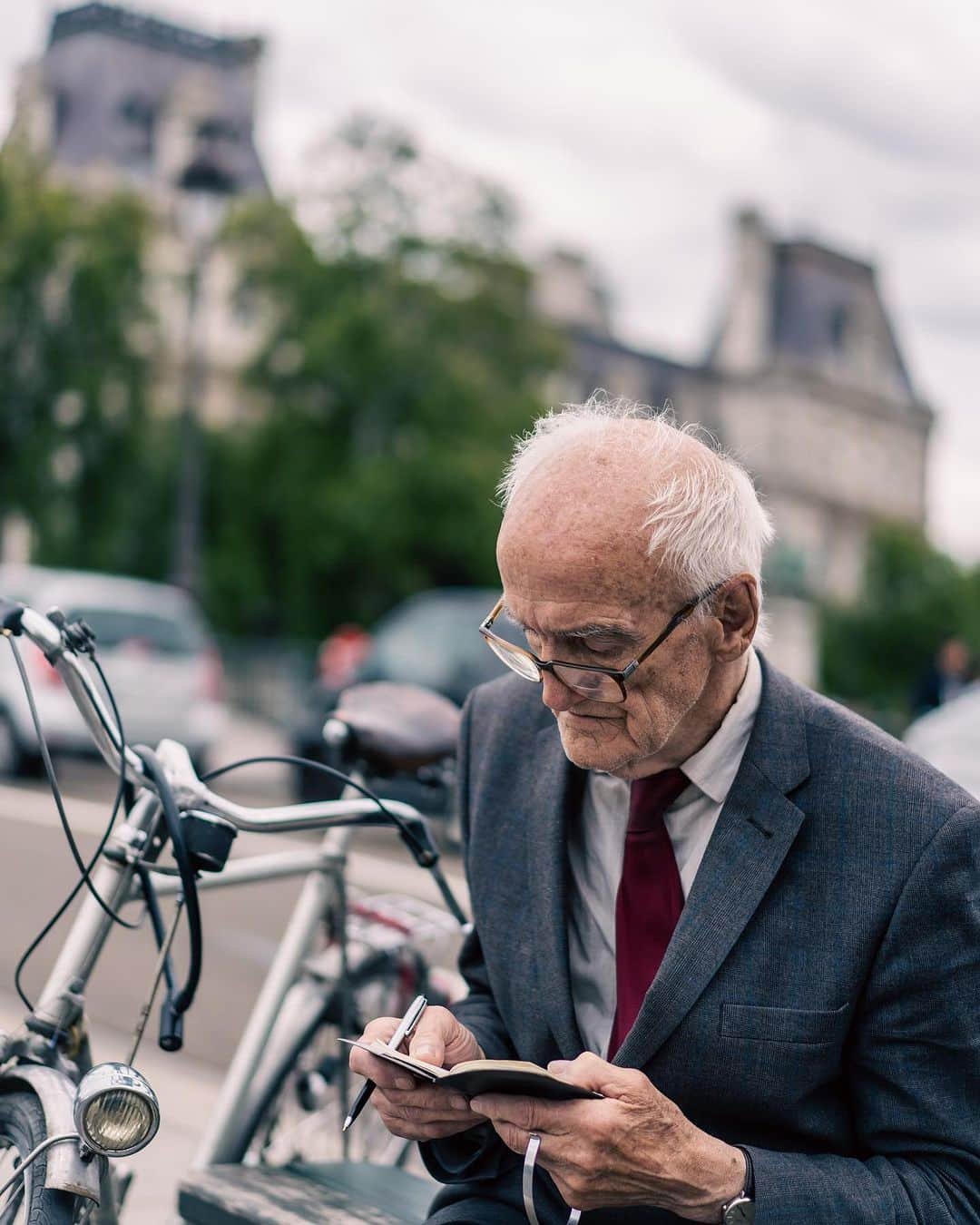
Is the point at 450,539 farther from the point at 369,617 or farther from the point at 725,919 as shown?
the point at 725,919

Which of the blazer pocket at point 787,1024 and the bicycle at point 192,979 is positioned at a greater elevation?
the blazer pocket at point 787,1024

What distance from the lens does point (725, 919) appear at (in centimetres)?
215

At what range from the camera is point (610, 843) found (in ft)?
7.90

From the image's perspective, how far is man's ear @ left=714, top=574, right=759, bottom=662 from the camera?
2.21m

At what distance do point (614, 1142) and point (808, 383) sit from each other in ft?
242

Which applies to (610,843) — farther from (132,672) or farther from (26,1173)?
(132,672)

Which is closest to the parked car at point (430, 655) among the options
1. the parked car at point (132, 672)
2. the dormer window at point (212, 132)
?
the parked car at point (132, 672)

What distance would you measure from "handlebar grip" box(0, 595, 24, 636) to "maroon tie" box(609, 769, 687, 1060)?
2.97ft

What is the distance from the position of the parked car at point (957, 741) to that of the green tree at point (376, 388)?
28.6 meters

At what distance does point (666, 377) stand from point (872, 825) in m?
70.1

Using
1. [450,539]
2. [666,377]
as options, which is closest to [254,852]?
[450,539]

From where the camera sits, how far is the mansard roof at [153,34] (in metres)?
36.5

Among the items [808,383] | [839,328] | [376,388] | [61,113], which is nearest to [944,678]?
[376,388]

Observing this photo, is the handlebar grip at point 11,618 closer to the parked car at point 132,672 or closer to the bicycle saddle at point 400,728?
the bicycle saddle at point 400,728
